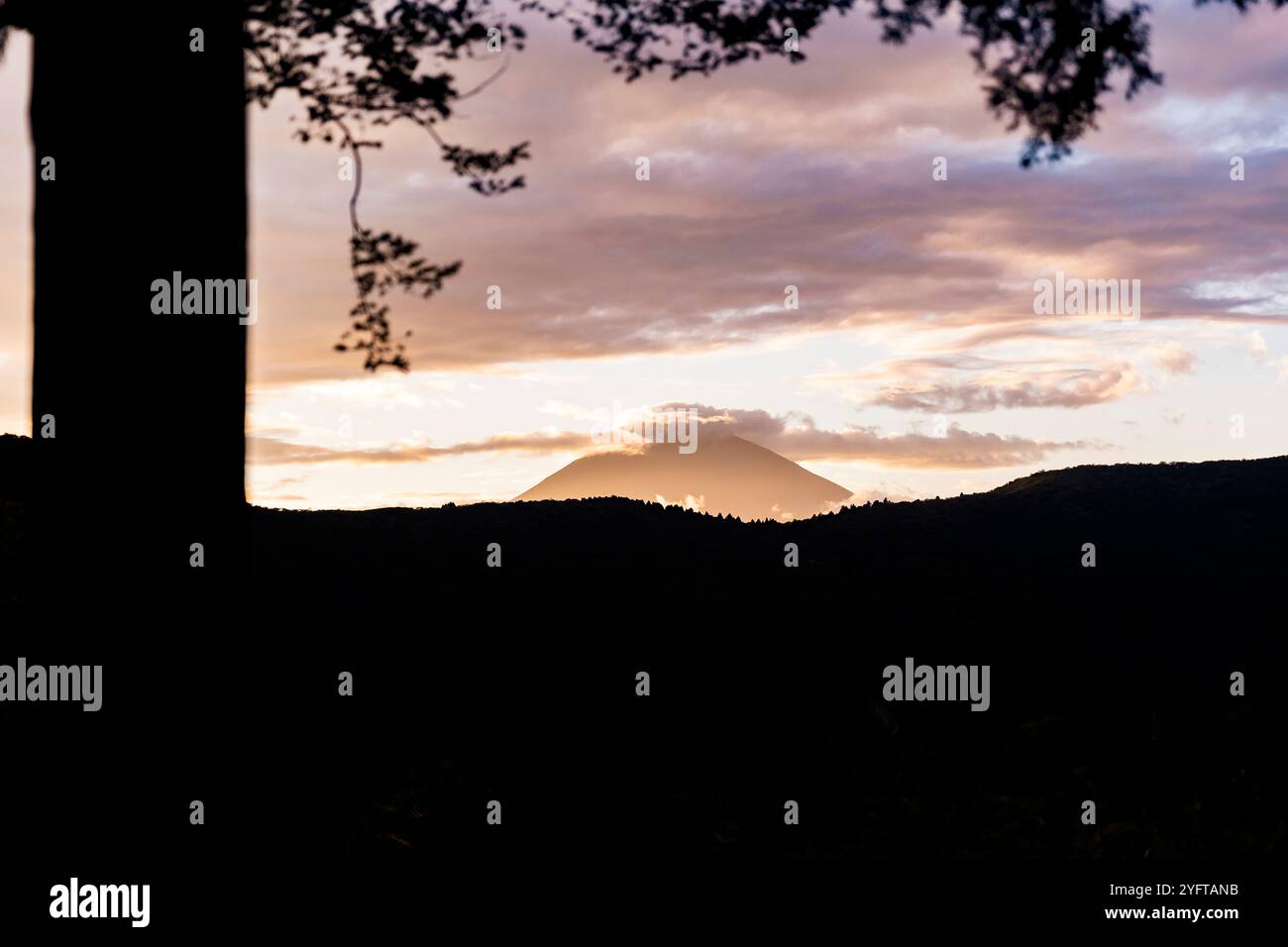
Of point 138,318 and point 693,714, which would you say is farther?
point 693,714

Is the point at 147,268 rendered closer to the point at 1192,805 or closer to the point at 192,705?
the point at 192,705

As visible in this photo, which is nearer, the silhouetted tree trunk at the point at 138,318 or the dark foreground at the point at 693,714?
the silhouetted tree trunk at the point at 138,318

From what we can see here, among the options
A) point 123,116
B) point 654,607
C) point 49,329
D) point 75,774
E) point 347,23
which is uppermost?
point 347,23

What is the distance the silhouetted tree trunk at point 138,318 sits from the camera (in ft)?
18.0

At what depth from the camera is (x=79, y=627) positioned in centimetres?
551

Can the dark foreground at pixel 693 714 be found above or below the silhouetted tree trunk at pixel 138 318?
below

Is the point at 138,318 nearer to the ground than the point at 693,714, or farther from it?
farther from it

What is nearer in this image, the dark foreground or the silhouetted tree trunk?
the silhouetted tree trunk

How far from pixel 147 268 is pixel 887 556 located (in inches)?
289

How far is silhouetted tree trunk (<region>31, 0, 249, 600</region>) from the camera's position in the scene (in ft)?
18.0

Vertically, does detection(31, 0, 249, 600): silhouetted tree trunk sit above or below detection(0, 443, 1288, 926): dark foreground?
above

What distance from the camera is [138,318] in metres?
5.54
